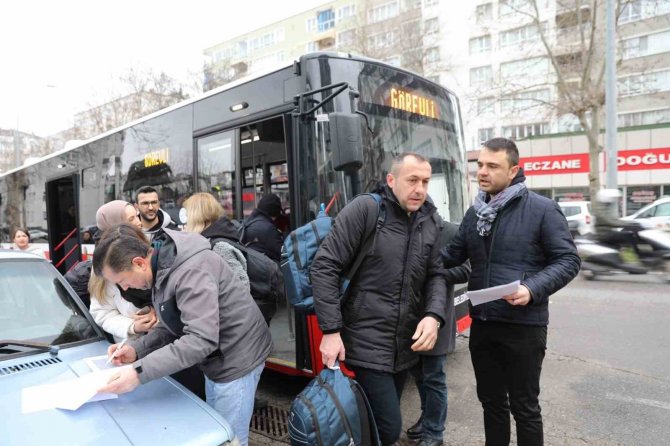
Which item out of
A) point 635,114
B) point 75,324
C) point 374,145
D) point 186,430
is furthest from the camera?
point 635,114

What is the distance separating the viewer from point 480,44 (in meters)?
34.0

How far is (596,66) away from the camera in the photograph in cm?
2538

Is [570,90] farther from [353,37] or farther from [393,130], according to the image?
[393,130]

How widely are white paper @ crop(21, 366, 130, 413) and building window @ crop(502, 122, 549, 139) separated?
31396mm

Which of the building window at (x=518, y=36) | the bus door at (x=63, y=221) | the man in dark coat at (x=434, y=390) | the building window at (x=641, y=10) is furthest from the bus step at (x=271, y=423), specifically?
the building window at (x=518, y=36)

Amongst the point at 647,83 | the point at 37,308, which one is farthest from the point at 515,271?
the point at 647,83

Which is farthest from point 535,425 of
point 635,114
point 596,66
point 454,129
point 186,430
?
point 635,114

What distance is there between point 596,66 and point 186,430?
29.5 meters

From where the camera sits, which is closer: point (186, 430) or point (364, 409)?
point (186, 430)

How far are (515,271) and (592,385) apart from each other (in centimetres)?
281

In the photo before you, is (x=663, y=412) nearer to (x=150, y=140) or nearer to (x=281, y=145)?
(x=281, y=145)

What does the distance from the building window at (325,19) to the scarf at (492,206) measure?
153 feet

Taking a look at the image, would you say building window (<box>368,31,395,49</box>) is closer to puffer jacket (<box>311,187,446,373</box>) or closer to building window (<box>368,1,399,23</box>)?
building window (<box>368,1,399,23</box>)

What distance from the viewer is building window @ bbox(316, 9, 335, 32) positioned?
45.0 meters
